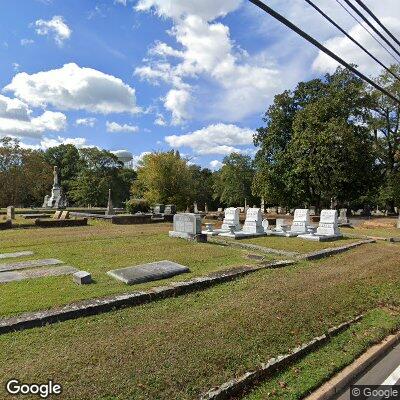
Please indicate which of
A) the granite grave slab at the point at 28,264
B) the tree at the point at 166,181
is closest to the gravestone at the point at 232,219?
the granite grave slab at the point at 28,264

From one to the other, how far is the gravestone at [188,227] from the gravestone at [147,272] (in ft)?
17.9

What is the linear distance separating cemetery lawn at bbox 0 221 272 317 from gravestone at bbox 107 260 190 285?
0.18 m

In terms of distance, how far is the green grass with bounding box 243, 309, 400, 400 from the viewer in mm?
4238

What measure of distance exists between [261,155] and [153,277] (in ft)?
99.8

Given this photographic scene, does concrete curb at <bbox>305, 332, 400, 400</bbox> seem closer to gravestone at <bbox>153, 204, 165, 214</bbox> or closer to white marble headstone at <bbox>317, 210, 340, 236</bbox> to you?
white marble headstone at <bbox>317, 210, 340, 236</bbox>

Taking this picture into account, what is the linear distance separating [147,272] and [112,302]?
6.44ft

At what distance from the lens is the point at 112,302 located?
623 cm

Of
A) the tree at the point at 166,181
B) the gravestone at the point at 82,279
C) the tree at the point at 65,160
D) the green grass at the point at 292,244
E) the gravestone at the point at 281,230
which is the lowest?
the gravestone at the point at 82,279

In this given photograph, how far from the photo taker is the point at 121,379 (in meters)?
4.06

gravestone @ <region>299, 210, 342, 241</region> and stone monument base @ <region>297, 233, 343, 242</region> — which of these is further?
gravestone @ <region>299, 210, 342, 241</region>

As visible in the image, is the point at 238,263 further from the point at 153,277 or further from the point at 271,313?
the point at 271,313

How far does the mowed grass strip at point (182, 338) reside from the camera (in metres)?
4.06

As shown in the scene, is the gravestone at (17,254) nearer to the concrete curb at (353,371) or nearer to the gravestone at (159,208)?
the concrete curb at (353,371)

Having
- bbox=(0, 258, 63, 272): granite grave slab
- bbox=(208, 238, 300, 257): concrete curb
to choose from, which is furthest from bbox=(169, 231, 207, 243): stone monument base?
bbox=(0, 258, 63, 272): granite grave slab
